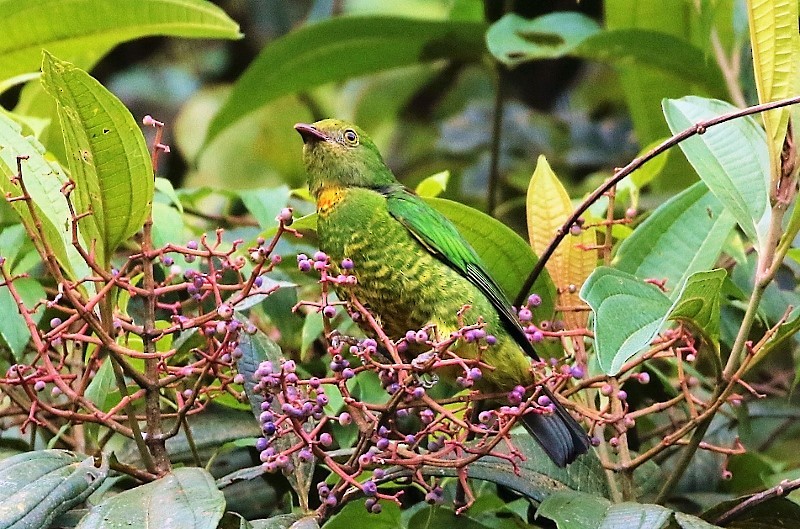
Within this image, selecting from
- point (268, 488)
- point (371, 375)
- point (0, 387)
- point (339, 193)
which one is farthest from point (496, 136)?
point (0, 387)

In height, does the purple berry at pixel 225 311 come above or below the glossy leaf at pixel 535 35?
below

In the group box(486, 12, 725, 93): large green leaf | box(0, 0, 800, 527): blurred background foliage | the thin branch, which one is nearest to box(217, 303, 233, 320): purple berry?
box(0, 0, 800, 527): blurred background foliage

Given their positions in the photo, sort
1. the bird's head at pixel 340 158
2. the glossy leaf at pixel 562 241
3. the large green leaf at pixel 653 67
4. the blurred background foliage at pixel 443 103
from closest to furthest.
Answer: the glossy leaf at pixel 562 241, the bird's head at pixel 340 158, the large green leaf at pixel 653 67, the blurred background foliage at pixel 443 103

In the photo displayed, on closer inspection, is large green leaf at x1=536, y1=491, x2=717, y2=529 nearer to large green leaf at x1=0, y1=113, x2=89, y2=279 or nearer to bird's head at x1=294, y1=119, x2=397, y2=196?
large green leaf at x1=0, y1=113, x2=89, y2=279

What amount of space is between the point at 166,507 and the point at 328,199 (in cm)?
85

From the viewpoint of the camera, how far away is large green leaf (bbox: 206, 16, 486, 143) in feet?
8.38

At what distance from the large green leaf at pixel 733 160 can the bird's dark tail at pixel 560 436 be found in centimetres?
35

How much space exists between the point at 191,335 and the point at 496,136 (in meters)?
1.44

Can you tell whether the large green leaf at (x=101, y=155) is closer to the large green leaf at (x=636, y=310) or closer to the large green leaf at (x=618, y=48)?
the large green leaf at (x=636, y=310)

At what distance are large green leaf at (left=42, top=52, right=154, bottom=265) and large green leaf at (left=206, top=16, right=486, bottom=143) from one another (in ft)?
4.17

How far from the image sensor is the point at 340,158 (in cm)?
189

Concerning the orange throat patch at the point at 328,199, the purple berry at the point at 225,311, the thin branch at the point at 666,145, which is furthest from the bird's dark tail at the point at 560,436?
the orange throat patch at the point at 328,199

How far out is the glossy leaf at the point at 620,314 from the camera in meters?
1.09

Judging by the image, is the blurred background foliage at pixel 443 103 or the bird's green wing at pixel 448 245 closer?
the bird's green wing at pixel 448 245
